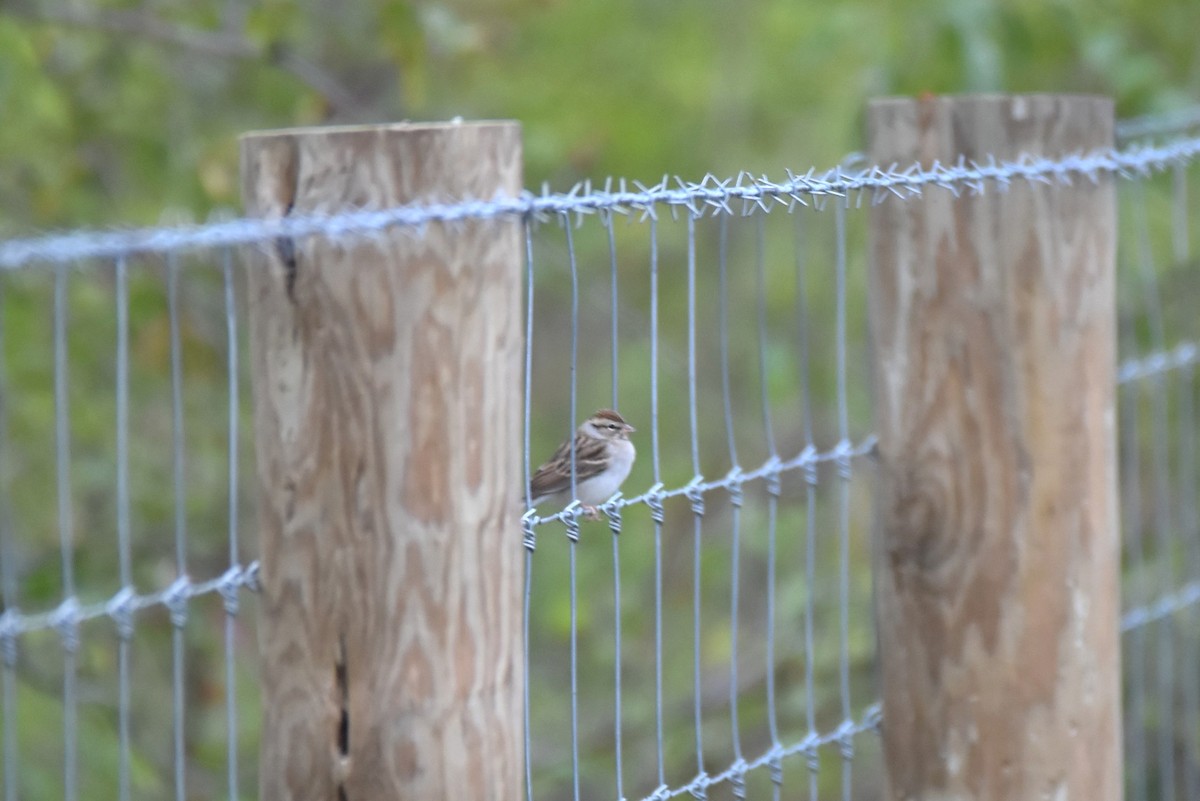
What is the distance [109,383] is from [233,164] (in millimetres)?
1071

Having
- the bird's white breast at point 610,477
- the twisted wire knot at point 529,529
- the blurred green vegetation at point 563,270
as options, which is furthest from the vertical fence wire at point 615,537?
the bird's white breast at point 610,477

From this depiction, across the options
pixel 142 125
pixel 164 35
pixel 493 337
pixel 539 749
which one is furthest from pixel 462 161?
pixel 539 749

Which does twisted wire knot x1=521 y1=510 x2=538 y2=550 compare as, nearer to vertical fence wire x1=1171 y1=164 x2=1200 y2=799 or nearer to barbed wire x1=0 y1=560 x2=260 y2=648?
barbed wire x1=0 y1=560 x2=260 y2=648

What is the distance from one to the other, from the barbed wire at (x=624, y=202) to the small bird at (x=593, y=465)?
89 centimetres

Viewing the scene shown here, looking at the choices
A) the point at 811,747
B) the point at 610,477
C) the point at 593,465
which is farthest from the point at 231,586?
the point at 610,477

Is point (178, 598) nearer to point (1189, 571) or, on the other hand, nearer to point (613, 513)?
point (613, 513)

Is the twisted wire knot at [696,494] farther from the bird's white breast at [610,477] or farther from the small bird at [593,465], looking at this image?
the bird's white breast at [610,477]

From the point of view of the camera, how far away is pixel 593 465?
396 centimetres

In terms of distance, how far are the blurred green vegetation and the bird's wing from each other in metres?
0.50

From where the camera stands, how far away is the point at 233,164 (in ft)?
23.3

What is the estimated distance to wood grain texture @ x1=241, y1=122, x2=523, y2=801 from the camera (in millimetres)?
2066

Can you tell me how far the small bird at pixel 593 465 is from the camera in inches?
147

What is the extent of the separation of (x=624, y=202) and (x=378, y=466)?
0.64 m

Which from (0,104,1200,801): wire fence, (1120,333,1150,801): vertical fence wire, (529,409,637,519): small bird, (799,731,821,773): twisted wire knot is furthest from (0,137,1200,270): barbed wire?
(1120,333,1150,801): vertical fence wire
